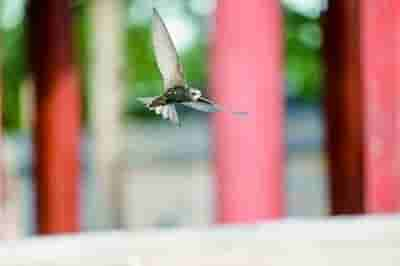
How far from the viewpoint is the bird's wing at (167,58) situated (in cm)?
59

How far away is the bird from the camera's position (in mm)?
585

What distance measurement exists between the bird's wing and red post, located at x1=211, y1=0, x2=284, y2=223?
960mm

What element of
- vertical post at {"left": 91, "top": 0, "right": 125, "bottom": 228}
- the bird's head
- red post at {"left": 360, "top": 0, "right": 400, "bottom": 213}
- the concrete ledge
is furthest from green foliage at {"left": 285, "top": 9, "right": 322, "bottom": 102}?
the bird's head

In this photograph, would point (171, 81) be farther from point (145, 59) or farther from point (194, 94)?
point (145, 59)

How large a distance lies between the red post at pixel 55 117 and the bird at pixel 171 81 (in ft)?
4.90

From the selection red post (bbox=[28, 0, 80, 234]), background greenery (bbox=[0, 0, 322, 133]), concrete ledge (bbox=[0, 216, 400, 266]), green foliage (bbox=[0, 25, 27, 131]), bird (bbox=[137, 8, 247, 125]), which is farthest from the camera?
green foliage (bbox=[0, 25, 27, 131])

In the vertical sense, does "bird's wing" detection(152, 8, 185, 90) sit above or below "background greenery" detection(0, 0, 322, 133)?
below

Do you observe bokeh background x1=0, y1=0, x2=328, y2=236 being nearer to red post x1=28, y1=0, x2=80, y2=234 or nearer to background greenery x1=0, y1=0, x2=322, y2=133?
background greenery x1=0, y1=0, x2=322, y2=133

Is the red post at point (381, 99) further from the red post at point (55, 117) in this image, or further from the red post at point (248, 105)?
the red post at point (55, 117)

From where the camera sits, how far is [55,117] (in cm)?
208

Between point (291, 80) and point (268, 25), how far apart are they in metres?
6.52

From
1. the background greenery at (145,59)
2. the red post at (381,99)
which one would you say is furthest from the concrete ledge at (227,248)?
the background greenery at (145,59)

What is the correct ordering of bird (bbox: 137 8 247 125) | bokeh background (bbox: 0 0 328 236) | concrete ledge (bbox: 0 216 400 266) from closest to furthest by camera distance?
bird (bbox: 137 8 247 125) → concrete ledge (bbox: 0 216 400 266) → bokeh background (bbox: 0 0 328 236)

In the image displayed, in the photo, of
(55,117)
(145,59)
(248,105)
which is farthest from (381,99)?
(145,59)
